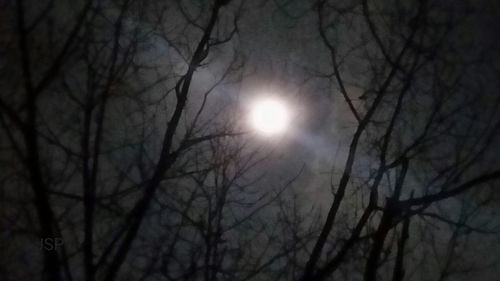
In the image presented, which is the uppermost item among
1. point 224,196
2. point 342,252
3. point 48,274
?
point 224,196

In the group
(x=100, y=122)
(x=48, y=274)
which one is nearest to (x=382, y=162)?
(x=100, y=122)

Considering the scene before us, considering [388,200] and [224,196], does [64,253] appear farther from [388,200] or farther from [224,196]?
[388,200]

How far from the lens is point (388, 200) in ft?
A: 29.8

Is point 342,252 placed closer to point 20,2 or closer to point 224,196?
point 224,196

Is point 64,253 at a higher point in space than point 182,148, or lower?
lower

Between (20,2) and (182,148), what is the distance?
108 inches

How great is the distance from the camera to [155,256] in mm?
8992

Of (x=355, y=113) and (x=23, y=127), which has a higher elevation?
(x=355, y=113)

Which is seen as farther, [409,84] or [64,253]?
[409,84]

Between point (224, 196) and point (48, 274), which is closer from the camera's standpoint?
point (48, 274)

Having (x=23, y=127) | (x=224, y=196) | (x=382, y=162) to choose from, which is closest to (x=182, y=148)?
(x=224, y=196)

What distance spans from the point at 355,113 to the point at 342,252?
72.9 inches

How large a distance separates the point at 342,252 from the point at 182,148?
8.04ft

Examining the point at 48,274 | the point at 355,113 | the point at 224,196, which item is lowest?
the point at 48,274
